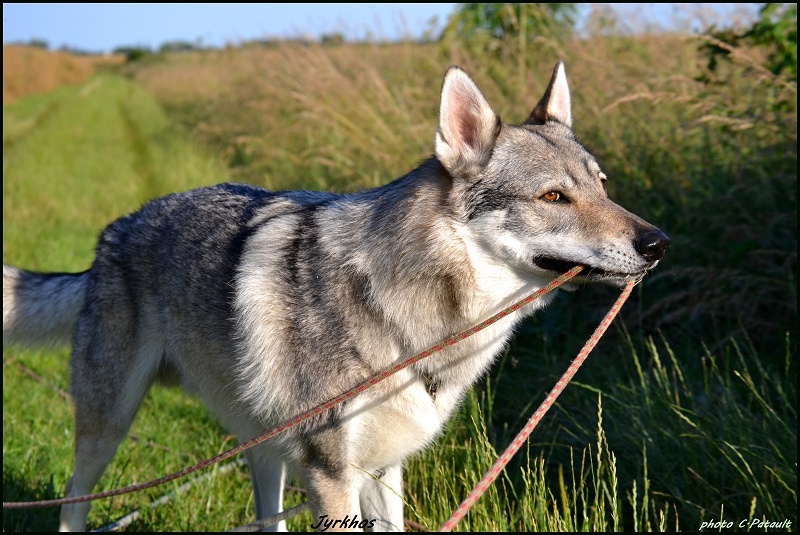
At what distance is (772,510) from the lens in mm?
2697

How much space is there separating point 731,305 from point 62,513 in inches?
151

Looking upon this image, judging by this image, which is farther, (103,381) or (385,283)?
(103,381)

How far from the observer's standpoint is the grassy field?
3002 millimetres

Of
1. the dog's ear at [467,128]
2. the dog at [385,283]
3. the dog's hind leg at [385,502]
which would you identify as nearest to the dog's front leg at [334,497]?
the dog at [385,283]

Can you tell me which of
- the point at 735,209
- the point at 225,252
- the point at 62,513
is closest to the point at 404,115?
the point at 735,209

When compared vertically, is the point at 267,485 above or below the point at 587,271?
below

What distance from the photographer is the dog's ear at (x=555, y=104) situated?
3.00m

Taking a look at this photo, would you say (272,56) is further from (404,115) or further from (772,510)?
(772,510)

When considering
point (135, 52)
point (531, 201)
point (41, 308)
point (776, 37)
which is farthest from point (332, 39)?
point (135, 52)

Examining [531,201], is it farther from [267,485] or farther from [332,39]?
[332,39]

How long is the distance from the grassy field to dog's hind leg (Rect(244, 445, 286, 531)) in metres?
0.17

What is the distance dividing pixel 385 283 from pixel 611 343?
2532 mm

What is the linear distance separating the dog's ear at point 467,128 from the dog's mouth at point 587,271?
41 cm

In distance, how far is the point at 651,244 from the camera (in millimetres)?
2303
